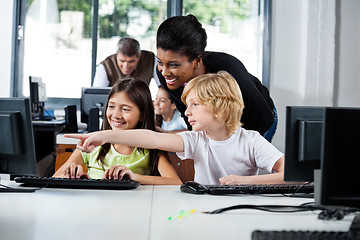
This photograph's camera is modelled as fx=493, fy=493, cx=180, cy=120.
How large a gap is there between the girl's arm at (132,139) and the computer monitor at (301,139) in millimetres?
582

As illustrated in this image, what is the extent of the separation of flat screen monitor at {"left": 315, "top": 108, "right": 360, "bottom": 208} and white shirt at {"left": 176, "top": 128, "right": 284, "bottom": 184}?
2.89 ft

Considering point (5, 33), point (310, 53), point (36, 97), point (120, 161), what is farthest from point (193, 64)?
point (5, 33)

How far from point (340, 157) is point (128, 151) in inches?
48.0

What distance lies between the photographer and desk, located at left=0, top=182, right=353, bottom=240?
3.60ft

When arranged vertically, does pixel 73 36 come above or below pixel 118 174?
above

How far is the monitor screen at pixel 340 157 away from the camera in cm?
112

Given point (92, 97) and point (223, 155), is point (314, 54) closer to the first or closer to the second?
point (92, 97)

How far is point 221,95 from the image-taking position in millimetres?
2141

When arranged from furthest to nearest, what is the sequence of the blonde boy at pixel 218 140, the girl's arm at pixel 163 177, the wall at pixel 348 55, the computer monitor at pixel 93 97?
the wall at pixel 348 55, the computer monitor at pixel 93 97, the blonde boy at pixel 218 140, the girl's arm at pixel 163 177

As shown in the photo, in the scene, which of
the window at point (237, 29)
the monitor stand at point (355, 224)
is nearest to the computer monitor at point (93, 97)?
the window at point (237, 29)

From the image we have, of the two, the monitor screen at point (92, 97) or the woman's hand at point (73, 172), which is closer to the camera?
the woman's hand at point (73, 172)

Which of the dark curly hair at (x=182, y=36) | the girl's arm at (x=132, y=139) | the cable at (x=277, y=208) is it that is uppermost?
the dark curly hair at (x=182, y=36)

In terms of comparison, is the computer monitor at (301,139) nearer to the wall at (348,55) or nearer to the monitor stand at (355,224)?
the monitor stand at (355,224)

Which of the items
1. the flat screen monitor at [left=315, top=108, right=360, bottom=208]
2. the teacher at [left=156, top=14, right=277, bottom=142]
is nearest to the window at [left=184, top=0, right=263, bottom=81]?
the teacher at [left=156, top=14, right=277, bottom=142]
